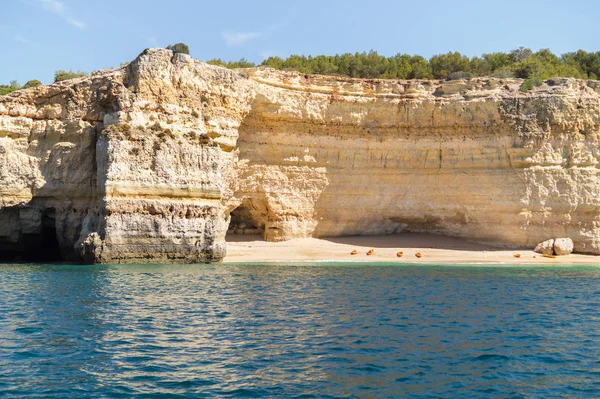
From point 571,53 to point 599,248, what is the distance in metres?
20.9

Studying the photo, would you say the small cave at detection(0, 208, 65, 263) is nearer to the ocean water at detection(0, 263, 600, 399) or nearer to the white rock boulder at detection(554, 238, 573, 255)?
the ocean water at detection(0, 263, 600, 399)

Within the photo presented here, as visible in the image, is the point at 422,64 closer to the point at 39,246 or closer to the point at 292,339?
the point at 39,246

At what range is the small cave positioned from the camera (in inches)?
1019

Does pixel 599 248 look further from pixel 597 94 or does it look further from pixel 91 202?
pixel 91 202

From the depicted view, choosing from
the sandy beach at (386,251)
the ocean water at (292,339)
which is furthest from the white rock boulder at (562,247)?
the ocean water at (292,339)

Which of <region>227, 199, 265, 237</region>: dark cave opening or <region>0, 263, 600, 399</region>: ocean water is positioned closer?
<region>0, 263, 600, 399</region>: ocean water

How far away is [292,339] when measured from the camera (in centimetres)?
1048

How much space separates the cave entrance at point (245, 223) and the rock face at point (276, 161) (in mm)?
88

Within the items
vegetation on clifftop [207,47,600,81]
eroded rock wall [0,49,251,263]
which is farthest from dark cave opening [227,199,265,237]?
vegetation on clifftop [207,47,600,81]

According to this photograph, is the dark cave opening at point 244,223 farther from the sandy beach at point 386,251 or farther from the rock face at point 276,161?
the sandy beach at point 386,251

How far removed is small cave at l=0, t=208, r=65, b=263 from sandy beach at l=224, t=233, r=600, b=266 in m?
8.37

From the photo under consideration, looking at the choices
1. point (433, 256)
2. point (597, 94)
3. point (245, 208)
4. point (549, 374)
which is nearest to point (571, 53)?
point (597, 94)

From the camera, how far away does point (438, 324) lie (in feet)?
39.4

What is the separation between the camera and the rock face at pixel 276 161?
24172 mm
